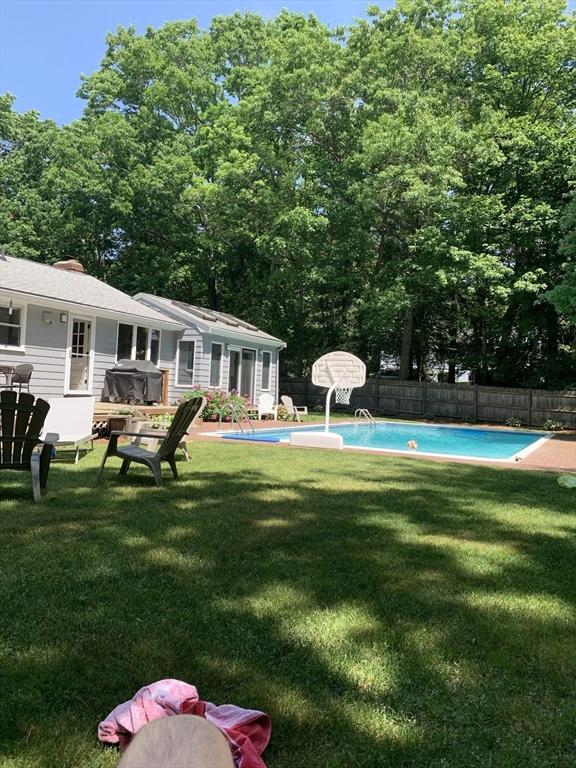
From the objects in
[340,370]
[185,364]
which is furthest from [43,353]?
[340,370]

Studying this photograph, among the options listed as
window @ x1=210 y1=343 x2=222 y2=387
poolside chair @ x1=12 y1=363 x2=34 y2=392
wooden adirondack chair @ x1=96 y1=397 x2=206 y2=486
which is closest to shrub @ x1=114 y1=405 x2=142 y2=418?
poolside chair @ x1=12 y1=363 x2=34 y2=392

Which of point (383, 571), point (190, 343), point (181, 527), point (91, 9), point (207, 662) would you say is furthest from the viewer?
point (190, 343)

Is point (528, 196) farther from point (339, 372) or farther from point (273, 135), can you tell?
point (339, 372)

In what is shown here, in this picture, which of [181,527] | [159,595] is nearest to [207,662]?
[159,595]

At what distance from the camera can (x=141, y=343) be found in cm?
1705

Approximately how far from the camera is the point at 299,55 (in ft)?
76.6

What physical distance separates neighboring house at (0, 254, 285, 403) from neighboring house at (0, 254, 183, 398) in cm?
2

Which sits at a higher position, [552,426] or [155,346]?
[155,346]

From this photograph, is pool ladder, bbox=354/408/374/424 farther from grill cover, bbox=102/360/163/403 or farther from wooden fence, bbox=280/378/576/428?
grill cover, bbox=102/360/163/403

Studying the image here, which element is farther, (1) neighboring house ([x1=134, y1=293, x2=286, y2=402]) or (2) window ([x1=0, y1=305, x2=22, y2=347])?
(1) neighboring house ([x1=134, y1=293, x2=286, y2=402])

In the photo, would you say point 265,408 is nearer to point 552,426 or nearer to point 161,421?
point 161,421

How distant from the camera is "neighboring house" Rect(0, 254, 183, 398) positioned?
12.7 m

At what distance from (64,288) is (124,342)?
233 centimetres

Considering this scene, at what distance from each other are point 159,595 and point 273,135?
2538 cm
